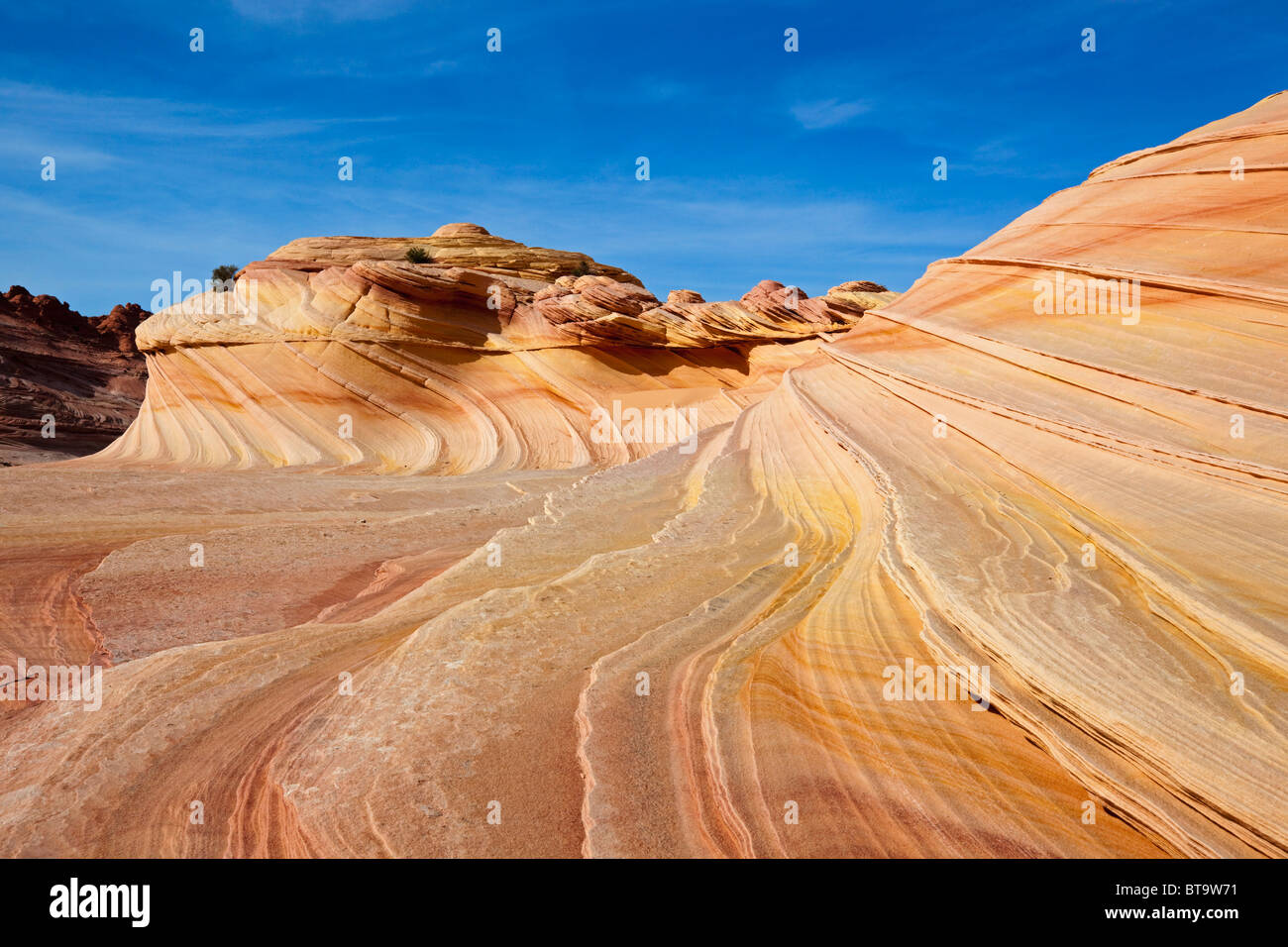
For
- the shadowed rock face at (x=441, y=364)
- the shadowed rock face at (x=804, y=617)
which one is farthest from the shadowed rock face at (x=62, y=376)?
the shadowed rock face at (x=804, y=617)

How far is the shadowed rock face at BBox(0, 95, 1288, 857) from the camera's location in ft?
9.87

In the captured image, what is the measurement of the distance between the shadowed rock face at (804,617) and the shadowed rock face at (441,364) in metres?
6.63

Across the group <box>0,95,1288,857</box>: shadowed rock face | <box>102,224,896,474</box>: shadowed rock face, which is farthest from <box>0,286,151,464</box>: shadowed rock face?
<box>0,95,1288,857</box>: shadowed rock face

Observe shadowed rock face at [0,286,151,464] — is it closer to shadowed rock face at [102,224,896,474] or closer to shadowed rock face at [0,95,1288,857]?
shadowed rock face at [102,224,896,474]

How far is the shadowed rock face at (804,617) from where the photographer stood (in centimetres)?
301

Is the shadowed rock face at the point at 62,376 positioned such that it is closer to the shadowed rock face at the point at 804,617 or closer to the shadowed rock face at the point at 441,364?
the shadowed rock face at the point at 441,364

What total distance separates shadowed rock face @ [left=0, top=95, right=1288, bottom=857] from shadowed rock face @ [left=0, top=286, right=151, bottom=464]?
22724 millimetres

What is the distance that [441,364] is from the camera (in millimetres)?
18953

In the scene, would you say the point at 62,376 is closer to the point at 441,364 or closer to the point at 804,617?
the point at 441,364

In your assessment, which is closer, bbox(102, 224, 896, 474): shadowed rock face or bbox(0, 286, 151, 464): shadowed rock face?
bbox(102, 224, 896, 474): shadowed rock face

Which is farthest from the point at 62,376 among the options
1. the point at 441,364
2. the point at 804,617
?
the point at 804,617

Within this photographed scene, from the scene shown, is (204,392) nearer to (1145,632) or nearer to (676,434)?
(676,434)

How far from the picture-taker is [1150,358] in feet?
23.6
